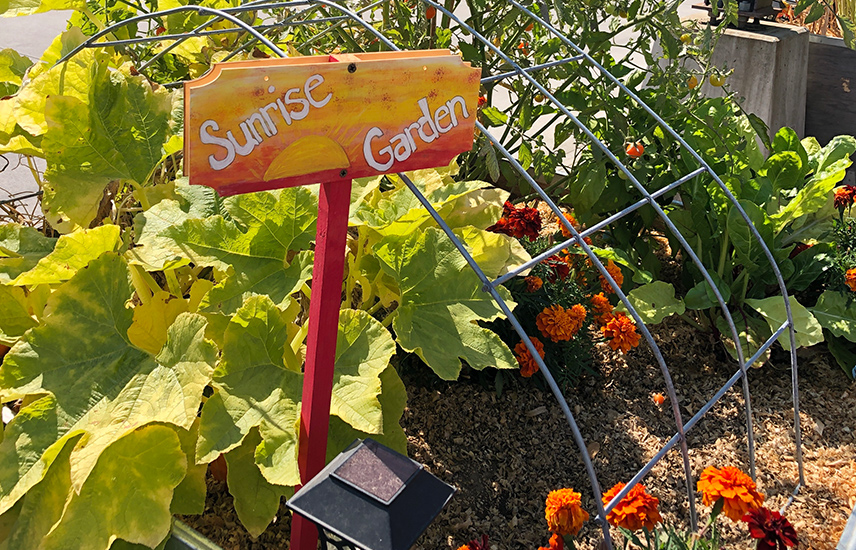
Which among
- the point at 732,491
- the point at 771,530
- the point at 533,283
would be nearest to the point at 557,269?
the point at 533,283

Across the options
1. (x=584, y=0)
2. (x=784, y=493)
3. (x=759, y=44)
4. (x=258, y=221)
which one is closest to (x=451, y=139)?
(x=258, y=221)

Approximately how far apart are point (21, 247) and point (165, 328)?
15.6 inches

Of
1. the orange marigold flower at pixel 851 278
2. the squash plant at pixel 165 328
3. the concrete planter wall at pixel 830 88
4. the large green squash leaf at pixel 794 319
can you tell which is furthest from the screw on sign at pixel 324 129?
the concrete planter wall at pixel 830 88

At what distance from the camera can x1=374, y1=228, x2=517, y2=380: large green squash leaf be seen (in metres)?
1.55

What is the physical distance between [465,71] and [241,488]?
A: 2.98 ft

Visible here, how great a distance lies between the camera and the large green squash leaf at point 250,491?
144cm

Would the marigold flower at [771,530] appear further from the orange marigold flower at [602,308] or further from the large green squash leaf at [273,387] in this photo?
the orange marigold flower at [602,308]

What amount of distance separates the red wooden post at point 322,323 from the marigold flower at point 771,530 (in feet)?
2.41

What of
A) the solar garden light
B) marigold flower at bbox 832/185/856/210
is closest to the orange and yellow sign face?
the solar garden light

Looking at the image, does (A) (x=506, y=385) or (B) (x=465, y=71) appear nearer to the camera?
(B) (x=465, y=71)

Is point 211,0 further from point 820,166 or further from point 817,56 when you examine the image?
point 817,56

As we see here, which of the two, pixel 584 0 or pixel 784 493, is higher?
pixel 584 0

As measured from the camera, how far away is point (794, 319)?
209cm

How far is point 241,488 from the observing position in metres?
1.46
